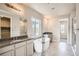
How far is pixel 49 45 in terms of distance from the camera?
234cm

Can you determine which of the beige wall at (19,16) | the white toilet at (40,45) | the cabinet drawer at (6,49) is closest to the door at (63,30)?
the white toilet at (40,45)

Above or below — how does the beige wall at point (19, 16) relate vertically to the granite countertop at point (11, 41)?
above

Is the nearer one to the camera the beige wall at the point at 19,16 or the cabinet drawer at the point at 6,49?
the cabinet drawer at the point at 6,49

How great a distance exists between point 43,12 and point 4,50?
1.03 meters

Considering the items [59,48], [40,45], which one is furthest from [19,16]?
[59,48]

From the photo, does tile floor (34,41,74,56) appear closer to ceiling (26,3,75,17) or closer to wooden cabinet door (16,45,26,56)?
wooden cabinet door (16,45,26,56)

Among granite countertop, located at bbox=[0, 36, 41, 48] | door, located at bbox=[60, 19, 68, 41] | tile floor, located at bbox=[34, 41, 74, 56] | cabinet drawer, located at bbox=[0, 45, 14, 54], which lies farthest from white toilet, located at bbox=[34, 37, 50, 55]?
cabinet drawer, located at bbox=[0, 45, 14, 54]

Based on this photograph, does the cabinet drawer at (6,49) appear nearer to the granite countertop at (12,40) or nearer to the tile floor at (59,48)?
the granite countertop at (12,40)

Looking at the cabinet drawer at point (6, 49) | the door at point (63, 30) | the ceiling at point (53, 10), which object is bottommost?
the cabinet drawer at point (6, 49)

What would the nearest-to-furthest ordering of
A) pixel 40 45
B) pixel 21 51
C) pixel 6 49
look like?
pixel 6 49 < pixel 21 51 < pixel 40 45

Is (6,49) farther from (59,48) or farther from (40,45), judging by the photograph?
(59,48)

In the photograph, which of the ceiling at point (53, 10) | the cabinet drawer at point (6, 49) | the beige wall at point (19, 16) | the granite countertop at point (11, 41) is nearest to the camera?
the cabinet drawer at point (6, 49)

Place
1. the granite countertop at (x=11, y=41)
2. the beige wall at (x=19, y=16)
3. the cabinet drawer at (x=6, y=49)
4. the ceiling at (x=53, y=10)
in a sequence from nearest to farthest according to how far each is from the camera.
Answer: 1. the cabinet drawer at (x=6, y=49)
2. the granite countertop at (x=11, y=41)
3. the ceiling at (x=53, y=10)
4. the beige wall at (x=19, y=16)

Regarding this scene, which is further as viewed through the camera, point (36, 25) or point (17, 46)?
point (36, 25)
